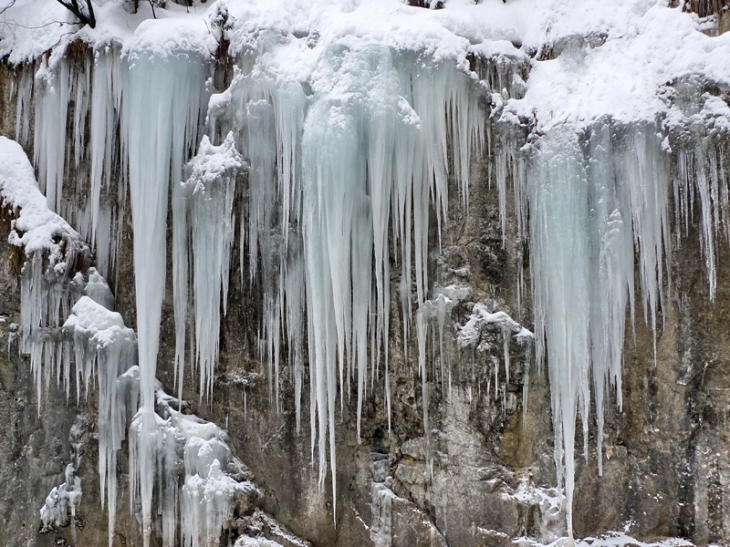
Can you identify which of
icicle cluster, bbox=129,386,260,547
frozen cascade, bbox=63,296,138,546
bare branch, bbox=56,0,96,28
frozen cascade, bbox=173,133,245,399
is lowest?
icicle cluster, bbox=129,386,260,547

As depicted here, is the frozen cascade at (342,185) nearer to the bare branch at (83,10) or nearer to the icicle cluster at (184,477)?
the icicle cluster at (184,477)

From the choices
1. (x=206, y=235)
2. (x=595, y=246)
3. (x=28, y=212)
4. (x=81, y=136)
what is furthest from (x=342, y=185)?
(x=28, y=212)

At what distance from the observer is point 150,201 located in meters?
5.06

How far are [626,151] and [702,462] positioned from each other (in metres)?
2.44

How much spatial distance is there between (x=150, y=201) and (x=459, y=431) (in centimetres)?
308

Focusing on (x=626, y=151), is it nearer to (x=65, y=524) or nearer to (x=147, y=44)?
(x=147, y=44)

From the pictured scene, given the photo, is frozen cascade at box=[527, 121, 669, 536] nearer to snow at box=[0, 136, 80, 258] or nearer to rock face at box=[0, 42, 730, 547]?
rock face at box=[0, 42, 730, 547]

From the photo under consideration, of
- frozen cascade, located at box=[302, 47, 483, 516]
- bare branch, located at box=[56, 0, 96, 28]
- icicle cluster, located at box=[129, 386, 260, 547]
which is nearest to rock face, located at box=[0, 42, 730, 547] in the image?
icicle cluster, located at box=[129, 386, 260, 547]

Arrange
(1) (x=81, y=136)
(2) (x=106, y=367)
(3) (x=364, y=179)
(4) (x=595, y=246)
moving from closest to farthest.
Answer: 1. (4) (x=595, y=246)
2. (3) (x=364, y=179)
3. (2) (x=106, y=367)
4. (1) (x=81, y=136)

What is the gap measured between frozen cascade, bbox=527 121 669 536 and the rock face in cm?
25

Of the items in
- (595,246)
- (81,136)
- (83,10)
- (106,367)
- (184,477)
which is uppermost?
(83,10)

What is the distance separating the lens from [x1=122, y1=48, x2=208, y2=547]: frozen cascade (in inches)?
199

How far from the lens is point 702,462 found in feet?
16.0

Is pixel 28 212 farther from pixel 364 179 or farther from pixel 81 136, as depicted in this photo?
pixel 364 179
